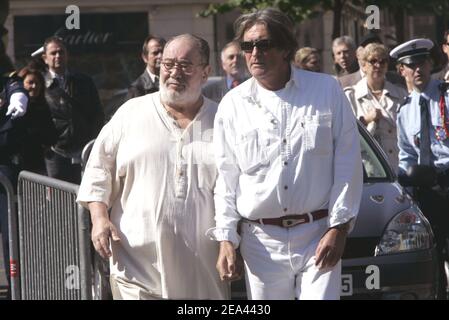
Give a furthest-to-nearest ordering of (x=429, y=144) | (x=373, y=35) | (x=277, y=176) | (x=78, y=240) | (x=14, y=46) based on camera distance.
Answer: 1. (x=14, y=46)
2. (x=373, y=35)
3. (x=429, y=144)
4. (x=78, y=240)
5. (x=277, y=176)

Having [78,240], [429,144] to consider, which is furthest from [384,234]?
[78,240]

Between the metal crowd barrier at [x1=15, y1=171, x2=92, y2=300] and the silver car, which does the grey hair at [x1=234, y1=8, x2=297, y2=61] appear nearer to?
the metal crowd barrier at [x1=15, y1=171, x2=92, y2=300]

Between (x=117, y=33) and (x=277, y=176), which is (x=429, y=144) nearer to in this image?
(x=277, y=176)

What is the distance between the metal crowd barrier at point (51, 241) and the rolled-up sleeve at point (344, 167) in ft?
4.46

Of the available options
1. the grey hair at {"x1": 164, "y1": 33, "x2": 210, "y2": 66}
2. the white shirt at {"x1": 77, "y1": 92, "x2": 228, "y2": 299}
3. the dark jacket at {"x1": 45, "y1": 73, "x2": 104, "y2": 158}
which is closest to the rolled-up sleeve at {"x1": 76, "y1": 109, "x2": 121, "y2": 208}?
the white shirt at {"x1": 77, "y1": 92, "x2": 228, "y2": 299}

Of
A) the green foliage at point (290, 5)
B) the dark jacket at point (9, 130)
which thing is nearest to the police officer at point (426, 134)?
the dark jacket at point (9, 130)

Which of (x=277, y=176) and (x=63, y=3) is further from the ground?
(x=63, y=3)

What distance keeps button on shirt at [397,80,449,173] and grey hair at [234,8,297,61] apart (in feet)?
11.6

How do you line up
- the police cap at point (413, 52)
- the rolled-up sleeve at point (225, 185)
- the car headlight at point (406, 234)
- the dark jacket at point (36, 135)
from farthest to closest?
1. the dark jacket at point (36, 135)
2. the police cap at point (413, 52)
3. the car headlight at point (406, 234)
4. the rolled-up sleeve at point (225, 185)

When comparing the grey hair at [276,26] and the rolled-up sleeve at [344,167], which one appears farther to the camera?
the grey hair at [276,26]

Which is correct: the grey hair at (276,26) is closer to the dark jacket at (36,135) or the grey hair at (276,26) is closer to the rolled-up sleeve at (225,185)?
the rolled-up sleeve at (225,185)

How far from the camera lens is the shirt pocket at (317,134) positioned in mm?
5926
